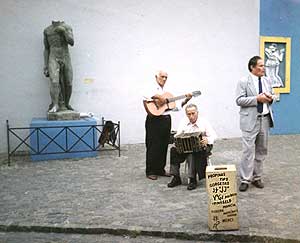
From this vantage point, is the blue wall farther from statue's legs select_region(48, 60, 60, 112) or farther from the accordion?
the accordion

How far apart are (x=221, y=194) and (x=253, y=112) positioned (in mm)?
1710

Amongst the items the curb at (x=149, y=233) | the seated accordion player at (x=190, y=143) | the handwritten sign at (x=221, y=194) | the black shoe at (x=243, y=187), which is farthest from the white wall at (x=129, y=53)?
the handwritten sign at (x=221, y=194)

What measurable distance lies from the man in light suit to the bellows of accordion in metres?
0.61

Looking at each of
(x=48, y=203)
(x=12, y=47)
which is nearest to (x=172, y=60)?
(x=12, y=47)

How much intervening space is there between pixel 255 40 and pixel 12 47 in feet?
19.4

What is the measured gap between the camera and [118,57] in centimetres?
945

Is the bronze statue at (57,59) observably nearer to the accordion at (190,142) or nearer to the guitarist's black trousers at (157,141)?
the guitarist's black trousers at (157,141)

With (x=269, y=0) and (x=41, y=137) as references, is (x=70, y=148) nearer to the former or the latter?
(x=41, y=137)

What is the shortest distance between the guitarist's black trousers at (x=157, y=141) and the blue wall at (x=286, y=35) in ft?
17.7

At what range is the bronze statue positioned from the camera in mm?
7953

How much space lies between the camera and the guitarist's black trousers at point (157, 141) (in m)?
6.16

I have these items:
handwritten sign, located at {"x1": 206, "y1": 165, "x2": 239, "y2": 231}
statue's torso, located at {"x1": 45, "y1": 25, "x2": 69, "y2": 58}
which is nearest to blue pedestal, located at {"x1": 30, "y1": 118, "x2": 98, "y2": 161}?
statue's torso, located at {"x1": 45, "y1": 25, "x2": 69, "y2": 58}

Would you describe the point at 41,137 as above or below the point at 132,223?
above

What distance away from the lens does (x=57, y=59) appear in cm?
804
